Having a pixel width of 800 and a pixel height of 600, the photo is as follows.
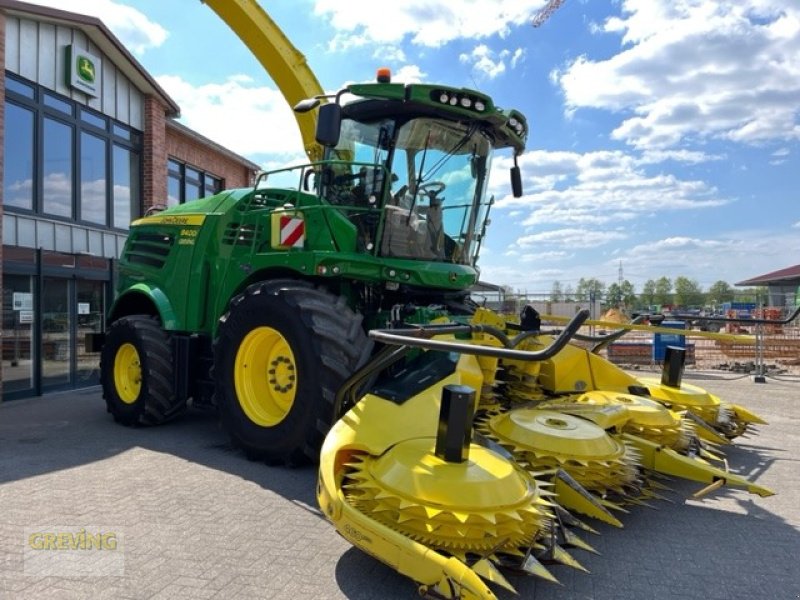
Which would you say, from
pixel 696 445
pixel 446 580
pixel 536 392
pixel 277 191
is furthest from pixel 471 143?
pixel 446 580

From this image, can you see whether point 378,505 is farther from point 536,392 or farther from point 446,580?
point 536,392

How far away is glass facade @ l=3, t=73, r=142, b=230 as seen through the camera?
28.1 feet

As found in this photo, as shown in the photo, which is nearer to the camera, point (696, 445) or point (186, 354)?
point (696, 445)

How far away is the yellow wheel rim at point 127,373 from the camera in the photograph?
6578mm

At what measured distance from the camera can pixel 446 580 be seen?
7.95 feet

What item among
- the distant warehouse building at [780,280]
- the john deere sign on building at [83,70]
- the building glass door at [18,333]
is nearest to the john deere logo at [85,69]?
the john deere sign on building at [83,70]

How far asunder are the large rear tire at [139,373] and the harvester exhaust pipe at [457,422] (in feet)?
13.5

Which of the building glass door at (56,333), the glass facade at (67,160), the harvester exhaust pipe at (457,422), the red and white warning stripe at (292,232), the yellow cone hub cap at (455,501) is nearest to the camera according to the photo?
the yellow cone hub cap at (455,501)

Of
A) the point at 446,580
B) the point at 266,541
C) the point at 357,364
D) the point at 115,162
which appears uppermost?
the point at 115,162

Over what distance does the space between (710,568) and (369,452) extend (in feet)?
6.12

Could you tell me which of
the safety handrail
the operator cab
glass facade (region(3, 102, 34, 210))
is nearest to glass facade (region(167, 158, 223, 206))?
glass facade (region(3, 102, 34, 210))

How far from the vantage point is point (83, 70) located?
962 centimetres

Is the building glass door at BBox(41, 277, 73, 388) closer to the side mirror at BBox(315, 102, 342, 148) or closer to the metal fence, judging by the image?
the side mirror at BBox(315, 102, 342, 148)

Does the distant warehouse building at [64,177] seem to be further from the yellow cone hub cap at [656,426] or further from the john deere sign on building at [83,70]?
the yellow cone hub cap at [656,426]
